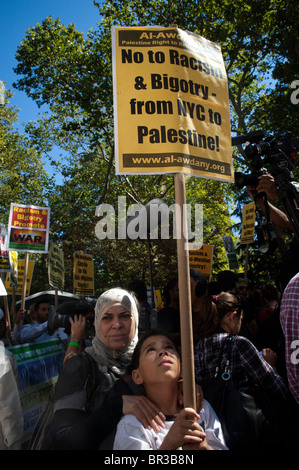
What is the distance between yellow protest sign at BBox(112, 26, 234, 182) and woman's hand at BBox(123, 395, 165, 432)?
45.4 inches

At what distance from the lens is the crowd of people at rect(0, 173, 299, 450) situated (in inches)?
75.1

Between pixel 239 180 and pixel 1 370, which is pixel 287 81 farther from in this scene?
pixel 1 370

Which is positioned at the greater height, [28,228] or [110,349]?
[28,228]

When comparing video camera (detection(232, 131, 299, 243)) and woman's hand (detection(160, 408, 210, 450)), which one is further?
video camera (detection(232, 131, 299, 243))

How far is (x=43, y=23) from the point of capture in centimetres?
1462

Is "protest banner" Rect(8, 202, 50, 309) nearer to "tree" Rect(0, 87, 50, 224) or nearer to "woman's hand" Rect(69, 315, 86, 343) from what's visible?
"woman's hand" Rect(69, 315, 86, 343)

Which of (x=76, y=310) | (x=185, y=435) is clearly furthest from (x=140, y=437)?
(x=76, y=310)

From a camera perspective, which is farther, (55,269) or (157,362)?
(55,269)

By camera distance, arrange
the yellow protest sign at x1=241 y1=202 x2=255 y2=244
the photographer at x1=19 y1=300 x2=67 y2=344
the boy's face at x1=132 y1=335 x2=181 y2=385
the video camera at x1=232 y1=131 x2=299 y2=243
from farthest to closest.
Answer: the yellow protest sign at x1=241 y1=202 x2=255 y2=244
the photographer at x1=19 y1=300 x2=67 y2=344
the video camera at x1=232 y1=131 x2=299 y2=243
the boy's face at x1=132 y1=335 x2=181 y2=385

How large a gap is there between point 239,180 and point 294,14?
10183 mm

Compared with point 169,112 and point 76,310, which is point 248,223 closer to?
point 76,310

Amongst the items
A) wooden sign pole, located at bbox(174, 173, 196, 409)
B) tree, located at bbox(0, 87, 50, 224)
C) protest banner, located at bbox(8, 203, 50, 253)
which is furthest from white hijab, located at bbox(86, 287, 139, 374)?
tree, located at bbox(0, 87, 50, 224)

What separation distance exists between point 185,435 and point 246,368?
797 millimetres

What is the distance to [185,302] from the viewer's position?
2008 mm
